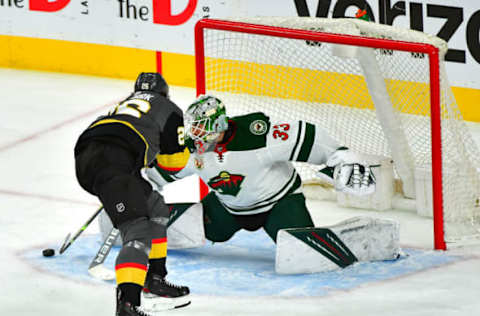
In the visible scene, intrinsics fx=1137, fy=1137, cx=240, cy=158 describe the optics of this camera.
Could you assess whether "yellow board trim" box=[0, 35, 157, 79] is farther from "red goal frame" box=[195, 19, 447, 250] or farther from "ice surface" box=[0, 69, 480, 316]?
"red goal frame" box=[195, 19, 447, 250]

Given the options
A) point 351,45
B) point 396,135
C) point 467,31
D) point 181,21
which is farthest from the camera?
point 181,21

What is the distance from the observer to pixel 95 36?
7793 millimetres

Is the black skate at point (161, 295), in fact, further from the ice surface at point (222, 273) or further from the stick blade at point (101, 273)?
the stick blade at point (101, 273)

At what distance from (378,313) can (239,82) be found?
7.27 ft

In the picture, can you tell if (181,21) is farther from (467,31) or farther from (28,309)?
(28,309)

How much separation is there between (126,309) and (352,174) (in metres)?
1.23

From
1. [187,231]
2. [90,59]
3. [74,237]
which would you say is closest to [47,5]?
[90,59]

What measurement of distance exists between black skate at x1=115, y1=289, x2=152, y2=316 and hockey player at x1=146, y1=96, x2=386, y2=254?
3.15 feet

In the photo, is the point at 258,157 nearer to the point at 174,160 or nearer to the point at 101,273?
the point at 174,160

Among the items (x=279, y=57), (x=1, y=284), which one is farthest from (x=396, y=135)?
(x=1, y=284)

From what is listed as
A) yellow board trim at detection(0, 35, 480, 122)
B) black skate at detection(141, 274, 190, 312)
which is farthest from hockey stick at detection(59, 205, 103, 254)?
yellow board trim at detection(0, 35, 480, 122)

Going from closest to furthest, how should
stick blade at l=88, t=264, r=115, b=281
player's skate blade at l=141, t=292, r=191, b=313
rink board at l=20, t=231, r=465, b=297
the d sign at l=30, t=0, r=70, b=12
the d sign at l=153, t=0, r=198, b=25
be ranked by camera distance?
player's skate blade at l=141, t=292, r=191, b=313 → rink board at l=20, t=231, r=465, b=297 → stick blade at l=88, t=264, r=115, b=281 → the d sign at l=153, t=0, r=198, b=25 → the d sign at l=30, t=0, r=70, b=12

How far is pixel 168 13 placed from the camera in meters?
7.40

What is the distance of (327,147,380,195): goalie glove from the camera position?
4746 millimetres
